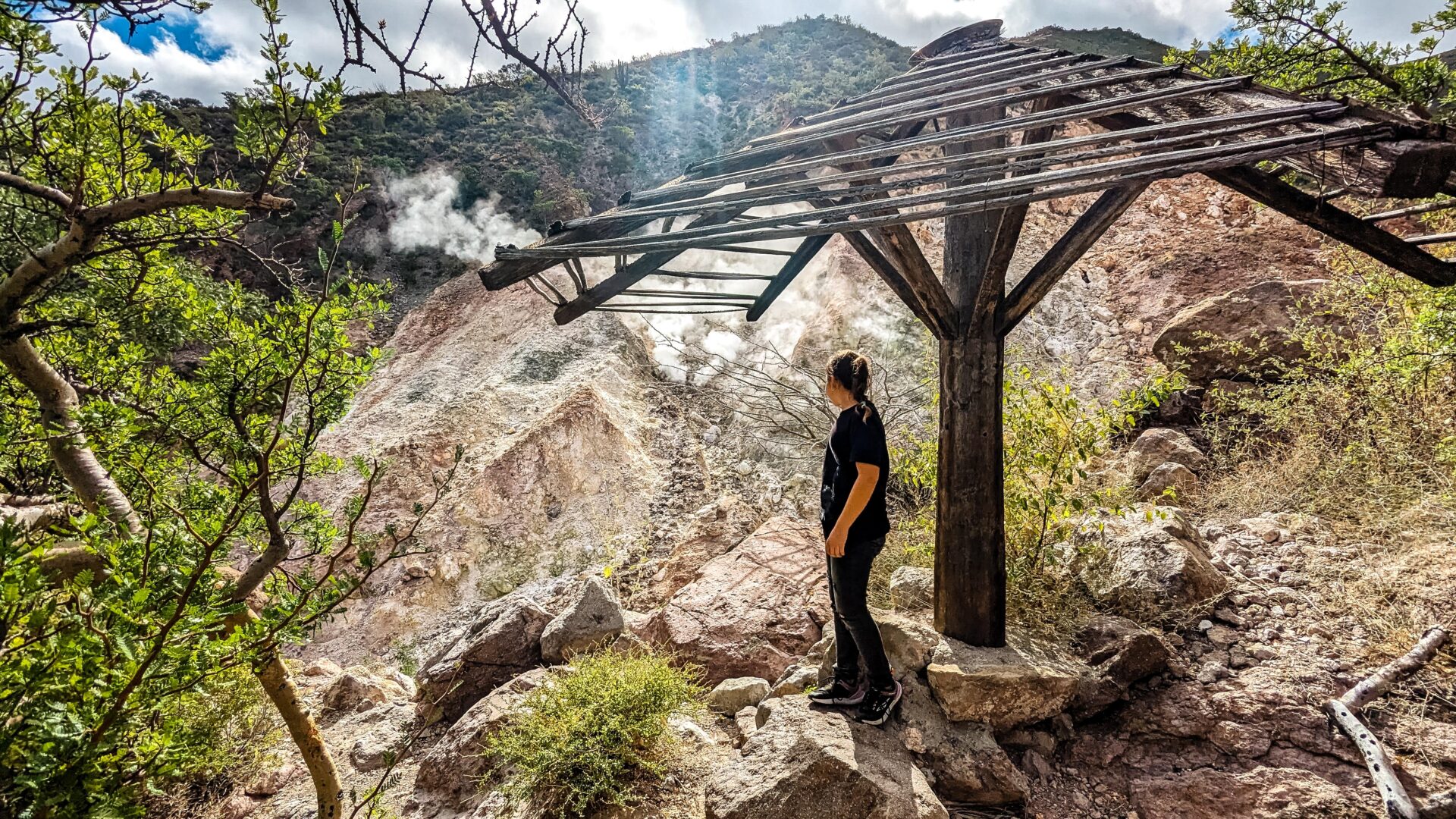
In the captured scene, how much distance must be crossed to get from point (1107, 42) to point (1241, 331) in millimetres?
25076

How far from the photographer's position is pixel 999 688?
286 cm

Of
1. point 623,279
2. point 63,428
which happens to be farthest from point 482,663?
point 623,279

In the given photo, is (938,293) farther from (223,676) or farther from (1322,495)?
(1322,495)

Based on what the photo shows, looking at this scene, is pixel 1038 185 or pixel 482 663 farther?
pixel 482 663

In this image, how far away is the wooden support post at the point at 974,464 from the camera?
3094mm

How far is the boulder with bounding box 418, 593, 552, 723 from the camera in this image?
4621mm

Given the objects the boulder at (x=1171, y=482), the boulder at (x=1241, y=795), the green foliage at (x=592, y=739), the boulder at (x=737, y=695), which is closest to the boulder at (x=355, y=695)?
the green foliage at (x=592, y=739)

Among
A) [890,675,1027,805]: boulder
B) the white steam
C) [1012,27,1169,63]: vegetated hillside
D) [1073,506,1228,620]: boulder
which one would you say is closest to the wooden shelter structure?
[890,675,1027,805]: boulder

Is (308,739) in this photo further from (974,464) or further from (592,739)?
(974,464)

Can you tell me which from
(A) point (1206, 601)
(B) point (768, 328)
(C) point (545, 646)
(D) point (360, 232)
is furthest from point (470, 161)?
(A) point (1206, 601)

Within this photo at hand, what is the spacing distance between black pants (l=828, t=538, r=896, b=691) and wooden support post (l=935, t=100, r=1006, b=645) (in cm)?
66

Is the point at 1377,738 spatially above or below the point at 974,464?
below

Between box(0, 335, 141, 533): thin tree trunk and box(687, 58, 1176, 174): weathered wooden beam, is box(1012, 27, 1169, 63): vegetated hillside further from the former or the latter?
box(0, 335, 141, 533): thin tree trunk

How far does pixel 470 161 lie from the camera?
55.7 ft
